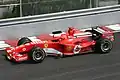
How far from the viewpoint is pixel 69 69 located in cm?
988

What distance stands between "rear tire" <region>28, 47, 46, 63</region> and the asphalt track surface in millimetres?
164

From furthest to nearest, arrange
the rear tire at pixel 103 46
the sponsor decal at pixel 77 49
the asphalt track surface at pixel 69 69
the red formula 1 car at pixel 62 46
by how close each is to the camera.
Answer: the rear tire at pixel 103 46 < the sponsor decal at pixel 77 49 < the red formula 1 car at pixel 62 46 < the asphalt track surface at pixel 69 69

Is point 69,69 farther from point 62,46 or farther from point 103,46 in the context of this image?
point 103,46

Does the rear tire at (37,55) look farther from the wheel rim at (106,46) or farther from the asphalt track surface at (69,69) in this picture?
the wheel rim at (106,46)

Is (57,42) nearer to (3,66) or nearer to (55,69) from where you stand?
(55,69)

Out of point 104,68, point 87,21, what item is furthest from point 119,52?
point 87,21

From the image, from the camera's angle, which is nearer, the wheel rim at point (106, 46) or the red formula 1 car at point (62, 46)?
the red formula 1 car at point (62, 46)

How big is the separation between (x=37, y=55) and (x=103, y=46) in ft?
7.38

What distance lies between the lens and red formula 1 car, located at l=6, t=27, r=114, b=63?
1041cm

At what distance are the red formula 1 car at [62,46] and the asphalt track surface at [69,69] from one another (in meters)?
0.20

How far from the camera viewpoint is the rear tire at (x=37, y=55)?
33.8 feet

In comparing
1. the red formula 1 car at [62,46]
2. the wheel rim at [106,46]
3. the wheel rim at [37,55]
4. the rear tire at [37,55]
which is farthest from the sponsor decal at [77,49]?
the wheel rim at [37,55]

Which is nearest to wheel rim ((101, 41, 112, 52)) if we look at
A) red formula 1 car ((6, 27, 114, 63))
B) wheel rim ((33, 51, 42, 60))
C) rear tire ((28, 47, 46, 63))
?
red formula 1 car ((6, 27, 114, 63))

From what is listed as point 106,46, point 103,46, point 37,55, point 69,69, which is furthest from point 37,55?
point 106,46
